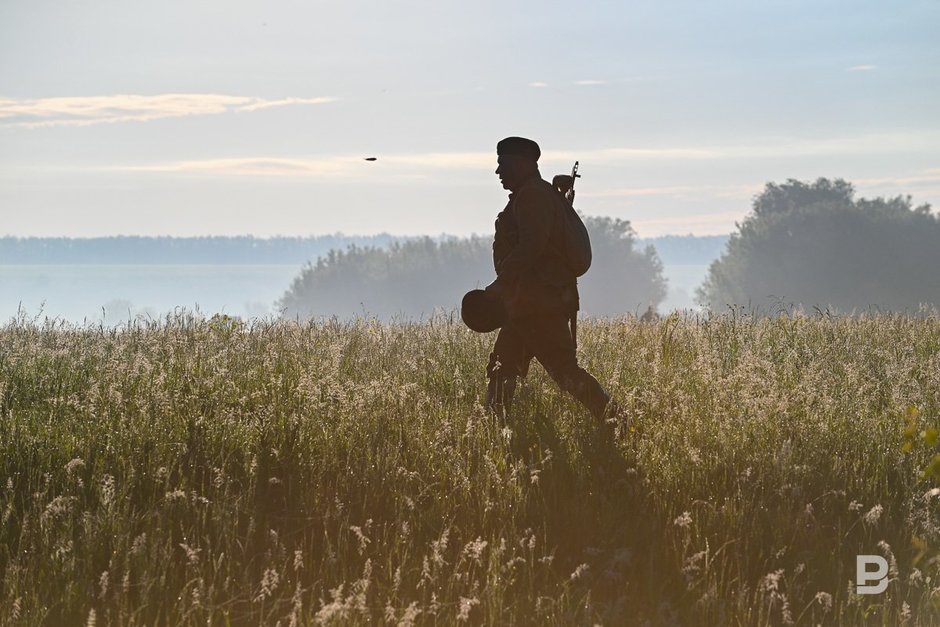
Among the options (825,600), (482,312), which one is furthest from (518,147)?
(825,600)

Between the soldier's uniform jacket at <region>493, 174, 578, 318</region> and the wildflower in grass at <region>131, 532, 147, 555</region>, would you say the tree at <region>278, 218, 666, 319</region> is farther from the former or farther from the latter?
the wildflower in grass at <region>131, 532, 147, 555</region>

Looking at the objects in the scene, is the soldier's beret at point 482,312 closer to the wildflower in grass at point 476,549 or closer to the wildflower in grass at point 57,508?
the wildflower in grass at point 476,549

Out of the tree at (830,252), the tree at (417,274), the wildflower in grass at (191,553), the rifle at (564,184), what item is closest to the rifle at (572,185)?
the rifle at (564,184)

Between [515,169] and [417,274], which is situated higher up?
[417,274]

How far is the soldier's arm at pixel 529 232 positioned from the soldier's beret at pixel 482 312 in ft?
0.58

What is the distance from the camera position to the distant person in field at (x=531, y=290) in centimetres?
703

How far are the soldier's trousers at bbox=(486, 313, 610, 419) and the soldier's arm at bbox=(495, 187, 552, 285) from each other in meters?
0.45

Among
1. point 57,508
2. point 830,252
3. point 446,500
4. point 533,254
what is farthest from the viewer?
point 830,252

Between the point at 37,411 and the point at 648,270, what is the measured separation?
118865mm

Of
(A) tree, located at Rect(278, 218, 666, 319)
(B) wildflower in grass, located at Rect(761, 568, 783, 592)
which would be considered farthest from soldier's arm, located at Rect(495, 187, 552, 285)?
(A) tree, located at Rect(278, 218, 666, 319)

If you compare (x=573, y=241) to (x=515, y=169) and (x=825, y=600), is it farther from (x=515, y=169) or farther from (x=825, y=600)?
(x=825, y=600)

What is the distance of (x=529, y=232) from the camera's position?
6984mm

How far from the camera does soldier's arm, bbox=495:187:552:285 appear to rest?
6969 mm

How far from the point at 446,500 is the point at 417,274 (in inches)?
5186
